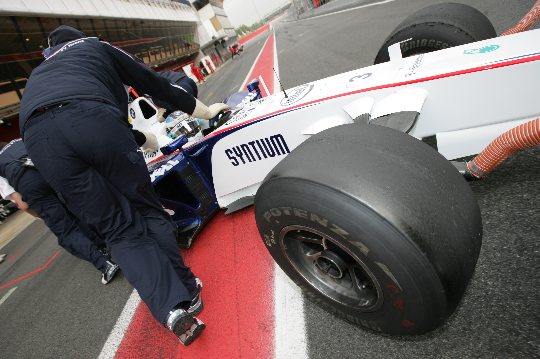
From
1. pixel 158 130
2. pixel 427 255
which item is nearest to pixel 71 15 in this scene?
pixel 158 130

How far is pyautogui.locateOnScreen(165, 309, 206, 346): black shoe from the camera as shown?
175 centimetres

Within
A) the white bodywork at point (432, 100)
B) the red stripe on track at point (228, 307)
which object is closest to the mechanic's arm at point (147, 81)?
the white bodywork at point (432, 100)

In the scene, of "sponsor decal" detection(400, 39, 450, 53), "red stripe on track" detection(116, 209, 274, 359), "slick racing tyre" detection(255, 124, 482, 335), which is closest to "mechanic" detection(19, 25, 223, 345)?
"red stripe on track" detection(116, 209, 274, 359)

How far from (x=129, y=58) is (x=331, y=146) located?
1.68 metres

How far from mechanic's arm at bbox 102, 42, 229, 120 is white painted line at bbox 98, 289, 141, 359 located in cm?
156

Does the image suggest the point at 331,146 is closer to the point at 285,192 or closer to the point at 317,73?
the point at 285,192

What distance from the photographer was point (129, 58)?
2.18 metres

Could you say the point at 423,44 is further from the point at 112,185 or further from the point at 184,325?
the point at 184,325

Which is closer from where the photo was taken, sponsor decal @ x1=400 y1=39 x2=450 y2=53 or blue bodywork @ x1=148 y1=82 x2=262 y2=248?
sponsor decal @ x1=400 y1=39 x2=450 y2=53

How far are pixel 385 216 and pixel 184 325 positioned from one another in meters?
1.33

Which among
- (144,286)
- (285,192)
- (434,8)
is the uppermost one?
(434,8)

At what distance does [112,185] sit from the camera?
1.94 metres

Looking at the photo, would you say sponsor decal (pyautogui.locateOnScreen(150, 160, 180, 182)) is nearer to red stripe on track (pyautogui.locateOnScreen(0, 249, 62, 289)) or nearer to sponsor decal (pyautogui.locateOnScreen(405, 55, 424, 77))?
sponsor decal (pyautogui.locateOnScreen(405, 55, 424, 77))

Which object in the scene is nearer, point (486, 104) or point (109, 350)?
point (486, 104)
